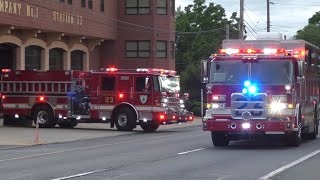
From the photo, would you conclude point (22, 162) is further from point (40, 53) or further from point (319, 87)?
point (40, 53)

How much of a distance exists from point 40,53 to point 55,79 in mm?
9915

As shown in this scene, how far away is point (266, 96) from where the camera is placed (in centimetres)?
1695

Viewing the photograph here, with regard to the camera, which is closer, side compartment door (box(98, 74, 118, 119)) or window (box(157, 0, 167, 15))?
side compartment door (box(98, 74, 118, 119))

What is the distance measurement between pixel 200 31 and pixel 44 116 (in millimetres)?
42849

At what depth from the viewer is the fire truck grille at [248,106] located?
16969 millimetres

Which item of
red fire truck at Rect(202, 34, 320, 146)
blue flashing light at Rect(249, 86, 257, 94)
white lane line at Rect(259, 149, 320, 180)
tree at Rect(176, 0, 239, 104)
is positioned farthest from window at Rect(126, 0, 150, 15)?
white lane line at Rect(259, 149, 320, 180)

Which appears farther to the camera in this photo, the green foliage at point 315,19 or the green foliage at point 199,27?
the green foliage at point 315,19

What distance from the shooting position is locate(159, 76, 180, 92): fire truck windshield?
2783cm

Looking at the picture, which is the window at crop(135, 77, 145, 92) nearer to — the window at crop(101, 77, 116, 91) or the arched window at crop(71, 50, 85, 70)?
the window at crop(101, 77, 116, 91)

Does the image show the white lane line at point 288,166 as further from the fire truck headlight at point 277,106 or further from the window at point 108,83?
the window at point 108,83

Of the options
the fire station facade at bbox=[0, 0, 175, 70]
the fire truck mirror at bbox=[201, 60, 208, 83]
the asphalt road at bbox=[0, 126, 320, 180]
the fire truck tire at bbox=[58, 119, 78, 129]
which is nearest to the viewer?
the asphalt road at bbox=[0, 126, 320, 180]

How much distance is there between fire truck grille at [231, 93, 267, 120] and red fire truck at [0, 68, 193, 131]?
1062 centimetres

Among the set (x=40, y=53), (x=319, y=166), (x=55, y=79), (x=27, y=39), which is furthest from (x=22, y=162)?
(x=40, y=53)

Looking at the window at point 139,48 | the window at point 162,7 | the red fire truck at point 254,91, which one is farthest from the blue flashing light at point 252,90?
the window at point 162,7
